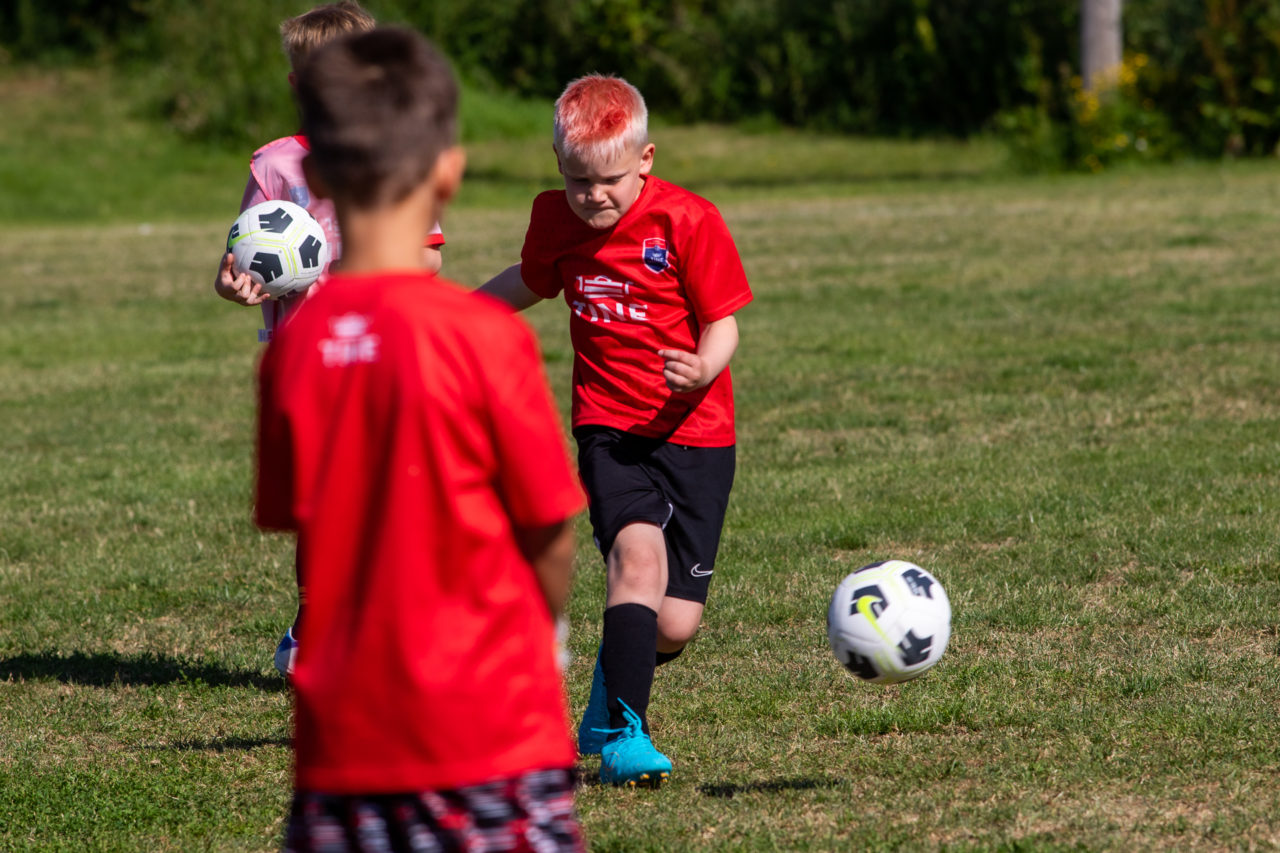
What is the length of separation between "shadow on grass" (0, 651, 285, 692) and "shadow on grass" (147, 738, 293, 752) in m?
0.46

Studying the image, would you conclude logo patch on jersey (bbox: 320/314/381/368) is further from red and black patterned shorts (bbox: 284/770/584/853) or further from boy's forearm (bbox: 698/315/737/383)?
boy's forearm (bbox: 698/315/737/383)

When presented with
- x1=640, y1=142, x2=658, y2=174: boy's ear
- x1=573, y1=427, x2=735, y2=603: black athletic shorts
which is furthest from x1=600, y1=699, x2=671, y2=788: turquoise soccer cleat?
x1=640, y1=142, x2=658, y2=174: boy's ear

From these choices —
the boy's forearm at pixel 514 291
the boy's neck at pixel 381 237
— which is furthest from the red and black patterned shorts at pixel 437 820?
the boy's forearm at pixel 514 291

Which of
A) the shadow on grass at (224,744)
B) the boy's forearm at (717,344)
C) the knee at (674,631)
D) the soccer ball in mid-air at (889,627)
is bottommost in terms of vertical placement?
the shadow on grass at (224,744)

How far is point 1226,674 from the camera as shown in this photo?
460cm

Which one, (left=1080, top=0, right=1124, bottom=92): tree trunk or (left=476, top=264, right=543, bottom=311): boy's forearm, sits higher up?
(left=1080, top=0, right=1124, bottom=92): tree trunk

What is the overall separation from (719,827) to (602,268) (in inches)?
60.3

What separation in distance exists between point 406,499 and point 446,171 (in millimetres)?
485

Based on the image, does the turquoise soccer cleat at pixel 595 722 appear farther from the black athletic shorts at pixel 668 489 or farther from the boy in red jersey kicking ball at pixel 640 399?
the black athletic shorts at pixel 668 489

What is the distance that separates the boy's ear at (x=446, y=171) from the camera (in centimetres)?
216

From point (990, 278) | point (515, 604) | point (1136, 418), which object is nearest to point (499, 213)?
point (990, 278)

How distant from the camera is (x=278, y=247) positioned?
440cm

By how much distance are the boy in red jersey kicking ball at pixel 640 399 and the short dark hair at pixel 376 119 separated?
173 cm

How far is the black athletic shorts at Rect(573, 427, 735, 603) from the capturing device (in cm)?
404
